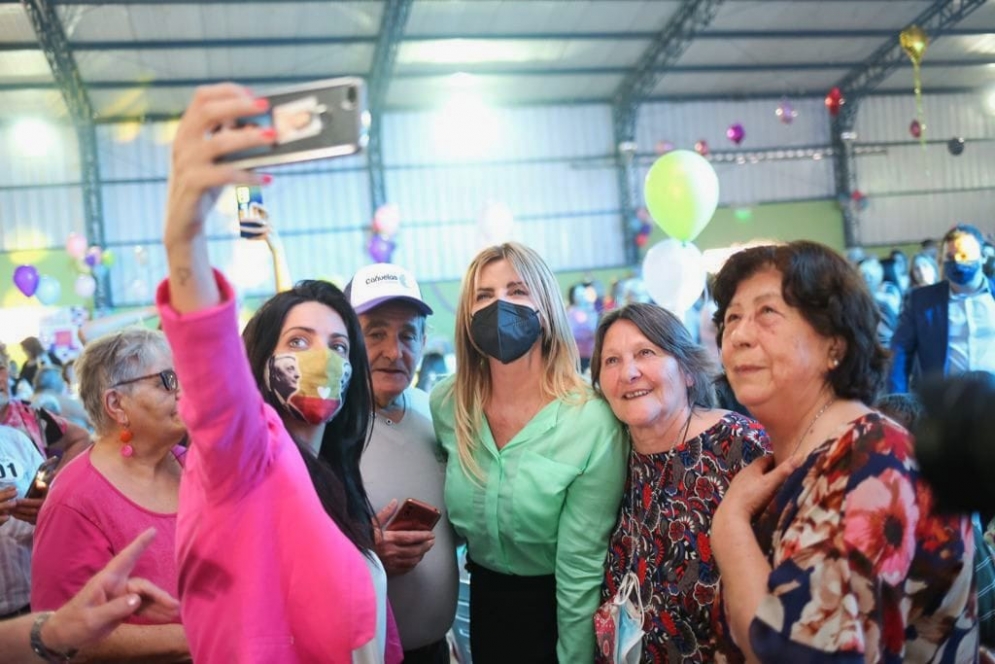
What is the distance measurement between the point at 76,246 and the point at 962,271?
13.6 m

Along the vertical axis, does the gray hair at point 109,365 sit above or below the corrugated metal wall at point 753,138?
below

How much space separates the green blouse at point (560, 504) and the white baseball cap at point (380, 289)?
1.91 feet

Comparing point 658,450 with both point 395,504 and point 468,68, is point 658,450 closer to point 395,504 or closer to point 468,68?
point 395,504

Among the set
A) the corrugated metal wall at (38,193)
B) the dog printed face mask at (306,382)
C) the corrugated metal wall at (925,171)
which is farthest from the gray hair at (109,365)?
the corrugated metal wall at (925,171)

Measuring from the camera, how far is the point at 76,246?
1409cm

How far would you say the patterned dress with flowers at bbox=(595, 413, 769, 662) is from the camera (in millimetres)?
1974

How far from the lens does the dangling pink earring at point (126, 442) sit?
2.23m

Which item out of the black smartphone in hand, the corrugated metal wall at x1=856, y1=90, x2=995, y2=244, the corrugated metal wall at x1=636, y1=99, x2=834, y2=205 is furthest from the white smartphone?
the corrugated metal wall at x1=856, y1=90, x2=995, y2=244

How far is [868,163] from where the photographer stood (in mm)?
18188

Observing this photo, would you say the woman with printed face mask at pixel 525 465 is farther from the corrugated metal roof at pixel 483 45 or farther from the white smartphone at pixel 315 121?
the corrugated metal roof at pixel 483 45

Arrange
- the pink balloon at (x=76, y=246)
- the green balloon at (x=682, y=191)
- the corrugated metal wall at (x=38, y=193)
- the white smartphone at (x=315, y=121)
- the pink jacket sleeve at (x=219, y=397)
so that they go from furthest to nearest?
the corrugated metal wall at (x=38, y=193)
the pink balloon at (x=76, y=246)
the green balloon at (x=682, y=191)
the pink jacket sleeve at (x=219, y=397)
the white smartphone at (x=315, y=121)

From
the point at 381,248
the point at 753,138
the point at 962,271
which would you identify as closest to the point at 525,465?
the point at 962,271

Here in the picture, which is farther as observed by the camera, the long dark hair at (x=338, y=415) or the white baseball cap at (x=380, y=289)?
the white baseball cap at (x=380, y=289)

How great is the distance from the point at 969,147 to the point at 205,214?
20.9m
